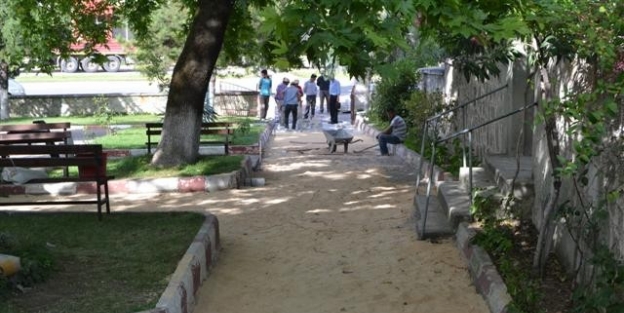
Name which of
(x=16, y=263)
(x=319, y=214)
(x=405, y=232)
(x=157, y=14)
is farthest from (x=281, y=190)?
(x=157, y=14)

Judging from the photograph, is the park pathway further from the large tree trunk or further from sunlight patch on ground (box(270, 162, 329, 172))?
the large tree trunk

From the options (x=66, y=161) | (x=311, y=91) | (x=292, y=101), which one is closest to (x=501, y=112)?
(x=66, y=161)

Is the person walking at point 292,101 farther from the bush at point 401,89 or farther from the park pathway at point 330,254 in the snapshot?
the park pathway at point 330,254

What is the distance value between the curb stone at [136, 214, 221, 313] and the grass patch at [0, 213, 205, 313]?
0.10 meters

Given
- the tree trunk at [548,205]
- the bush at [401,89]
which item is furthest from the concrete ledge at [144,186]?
the bush at [401,89]

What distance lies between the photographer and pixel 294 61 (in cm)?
501

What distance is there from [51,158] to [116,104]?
19001 millimetres

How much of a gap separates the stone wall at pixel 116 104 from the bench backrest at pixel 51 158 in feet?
57.5

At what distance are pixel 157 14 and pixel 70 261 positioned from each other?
23.7 m

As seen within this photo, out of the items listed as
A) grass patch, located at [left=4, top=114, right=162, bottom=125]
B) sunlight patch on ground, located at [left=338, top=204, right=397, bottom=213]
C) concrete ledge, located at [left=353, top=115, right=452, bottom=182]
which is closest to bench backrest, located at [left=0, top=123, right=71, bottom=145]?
sunlight patch on ground, located at [left=338, top=204, right=397, bottom=213]

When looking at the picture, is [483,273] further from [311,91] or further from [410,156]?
[311,91]

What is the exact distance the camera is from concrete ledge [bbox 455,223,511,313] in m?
5.95

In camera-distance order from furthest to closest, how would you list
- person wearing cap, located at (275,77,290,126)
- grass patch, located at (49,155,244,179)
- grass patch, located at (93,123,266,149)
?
person wearing cap, located at (275,77,290,126)
grass patch, located at (93,123,266,149)
grass patch, located at (49,155,244,179)

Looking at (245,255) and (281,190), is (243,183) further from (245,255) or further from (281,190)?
(245,255)
